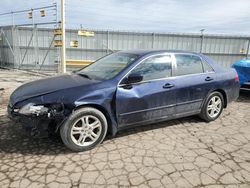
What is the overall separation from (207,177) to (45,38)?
10.5m

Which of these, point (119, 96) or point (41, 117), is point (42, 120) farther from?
point (119, 96)

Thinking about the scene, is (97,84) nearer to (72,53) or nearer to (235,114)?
(235,114)

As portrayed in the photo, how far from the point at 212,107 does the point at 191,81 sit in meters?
0.92

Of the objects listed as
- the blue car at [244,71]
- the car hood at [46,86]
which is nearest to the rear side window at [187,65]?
the car hood at [46,86]

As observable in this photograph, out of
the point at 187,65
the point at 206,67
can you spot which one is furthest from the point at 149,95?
the point at 206,67

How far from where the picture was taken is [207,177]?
2.71 metres

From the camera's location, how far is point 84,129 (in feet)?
10.6

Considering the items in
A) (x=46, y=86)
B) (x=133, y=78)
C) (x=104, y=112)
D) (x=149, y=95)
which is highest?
(x=133, y=78)

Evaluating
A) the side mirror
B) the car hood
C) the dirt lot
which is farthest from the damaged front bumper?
the side mirror

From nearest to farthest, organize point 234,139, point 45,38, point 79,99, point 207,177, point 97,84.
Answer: point 207,177 < point 79,99 < point 97,84 < point 234,139 < point 45,38

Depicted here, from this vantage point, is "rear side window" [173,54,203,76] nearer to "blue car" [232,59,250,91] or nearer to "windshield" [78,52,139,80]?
"windshield" [78,52,139,80]

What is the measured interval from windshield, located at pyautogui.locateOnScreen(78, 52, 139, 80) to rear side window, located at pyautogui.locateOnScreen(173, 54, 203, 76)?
0.86m

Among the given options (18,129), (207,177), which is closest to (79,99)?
(18,129)

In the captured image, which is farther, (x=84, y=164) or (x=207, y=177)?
(x=84, y=164)
